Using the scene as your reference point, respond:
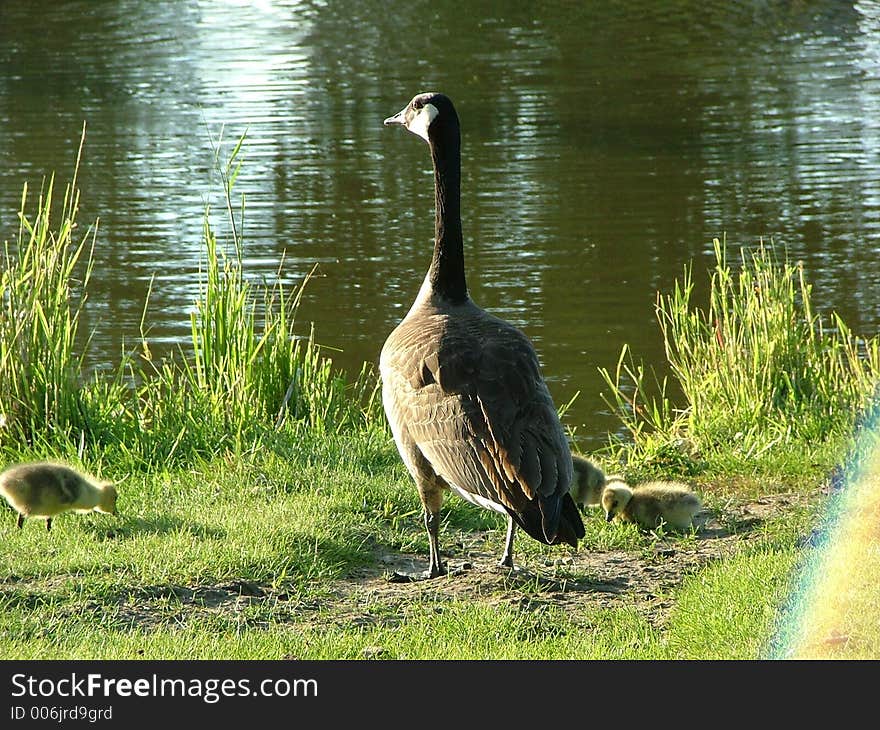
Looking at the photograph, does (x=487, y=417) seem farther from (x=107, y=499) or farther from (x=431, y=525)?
(x=107, y=499)

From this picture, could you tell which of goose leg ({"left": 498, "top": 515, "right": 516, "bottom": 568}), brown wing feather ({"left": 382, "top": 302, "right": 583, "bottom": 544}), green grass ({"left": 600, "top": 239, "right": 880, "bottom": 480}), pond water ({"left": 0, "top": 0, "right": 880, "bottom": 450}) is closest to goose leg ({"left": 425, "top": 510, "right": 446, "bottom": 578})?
goose leg ({"left": 498, "top": 515, "right": 516, "bottom": 568})

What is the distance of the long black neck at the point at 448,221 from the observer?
280 inches

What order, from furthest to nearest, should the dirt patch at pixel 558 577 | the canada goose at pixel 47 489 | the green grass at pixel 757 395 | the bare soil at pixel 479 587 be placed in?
the green grass at pixel 757 395, the canada goose at pixel 47 489, the dirt patch at pixel 558 577, the bare soil at pixel 479 587

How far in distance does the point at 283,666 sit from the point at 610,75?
27.8 metres

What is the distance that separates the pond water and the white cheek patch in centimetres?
233

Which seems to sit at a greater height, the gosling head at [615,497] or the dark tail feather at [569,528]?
the dark tail feather at [569,528]

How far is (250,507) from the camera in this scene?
7074 mm

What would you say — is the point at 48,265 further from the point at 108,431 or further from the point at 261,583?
the point at 261,583

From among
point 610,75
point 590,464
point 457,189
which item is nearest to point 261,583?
point 590,464

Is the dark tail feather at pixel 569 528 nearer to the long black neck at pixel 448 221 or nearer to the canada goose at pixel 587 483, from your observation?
the canada goose at pixel 587 483

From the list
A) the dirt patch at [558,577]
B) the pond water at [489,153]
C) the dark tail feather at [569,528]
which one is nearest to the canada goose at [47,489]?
the dirt patch at [558,577]

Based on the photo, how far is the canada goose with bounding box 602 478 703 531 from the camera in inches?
274

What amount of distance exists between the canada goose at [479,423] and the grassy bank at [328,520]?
1.64 ft

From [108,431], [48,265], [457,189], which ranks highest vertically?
[457,189]
